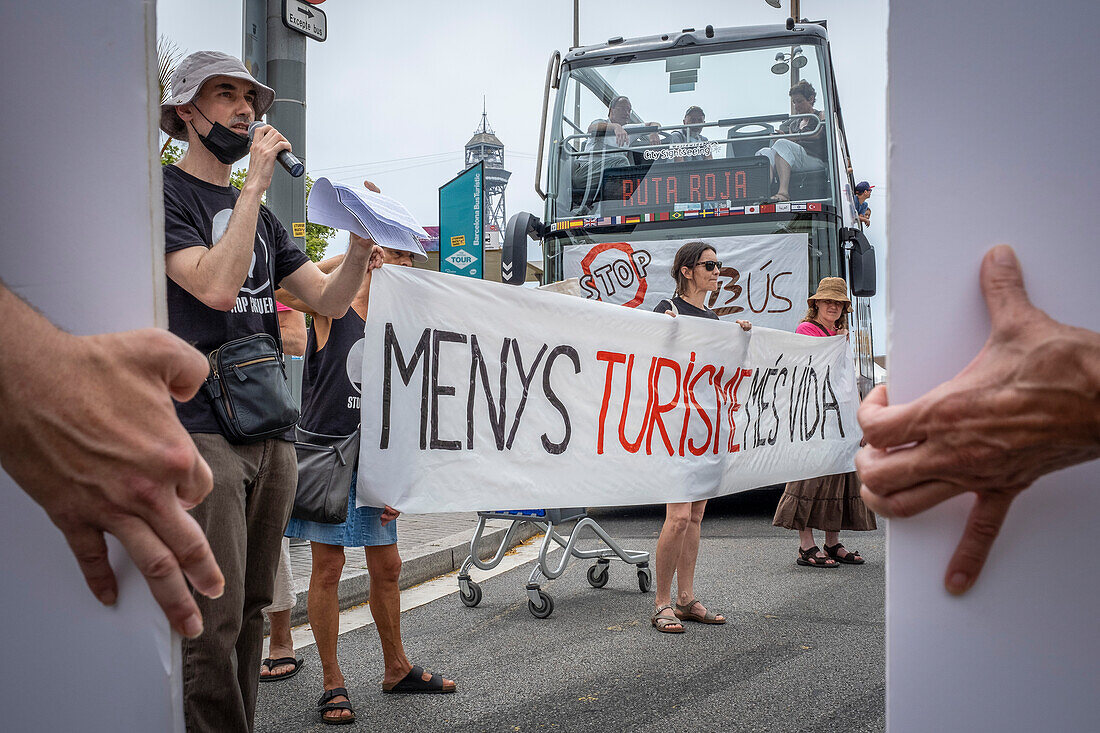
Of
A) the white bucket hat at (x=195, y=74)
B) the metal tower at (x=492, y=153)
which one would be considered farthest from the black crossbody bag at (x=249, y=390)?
the metal tower at (x=492, y=153)

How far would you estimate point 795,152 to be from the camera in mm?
8453

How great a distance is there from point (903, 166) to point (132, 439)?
952 millimetres

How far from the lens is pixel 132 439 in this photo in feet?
3.43

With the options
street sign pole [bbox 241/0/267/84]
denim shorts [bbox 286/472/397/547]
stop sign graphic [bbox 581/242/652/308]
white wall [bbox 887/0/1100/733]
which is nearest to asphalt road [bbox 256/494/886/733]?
denim shorts [bbox 286/472/397/547]

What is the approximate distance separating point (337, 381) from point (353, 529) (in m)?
0.63

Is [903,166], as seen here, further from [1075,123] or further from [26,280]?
[26,280]

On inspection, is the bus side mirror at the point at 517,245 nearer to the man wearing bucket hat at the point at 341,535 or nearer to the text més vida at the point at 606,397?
the text més vida at the point at 606,397

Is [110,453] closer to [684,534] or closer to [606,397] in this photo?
[606,397]

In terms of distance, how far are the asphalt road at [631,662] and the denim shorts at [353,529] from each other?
27.1 inches

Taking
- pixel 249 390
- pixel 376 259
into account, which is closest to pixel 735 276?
pixel 376 259

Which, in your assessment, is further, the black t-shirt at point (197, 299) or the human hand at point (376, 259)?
the human hand at point (376, 259)

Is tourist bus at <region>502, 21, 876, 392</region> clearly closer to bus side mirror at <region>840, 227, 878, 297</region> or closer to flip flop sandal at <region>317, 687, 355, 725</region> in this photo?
bus side mirror at <region>840, 227, 878, 297</region>

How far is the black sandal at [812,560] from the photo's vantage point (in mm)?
6695

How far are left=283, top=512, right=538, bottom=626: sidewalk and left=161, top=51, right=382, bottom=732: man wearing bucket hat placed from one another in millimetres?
2253
